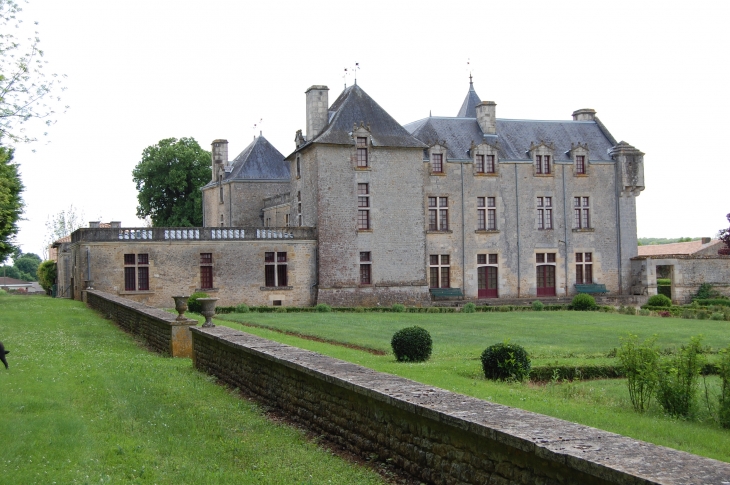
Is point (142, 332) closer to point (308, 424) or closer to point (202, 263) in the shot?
point (308, 424)

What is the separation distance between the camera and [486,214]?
40.2 meters

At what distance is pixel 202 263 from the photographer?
36.0 meters

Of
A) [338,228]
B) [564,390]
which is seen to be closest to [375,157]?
[338,228]

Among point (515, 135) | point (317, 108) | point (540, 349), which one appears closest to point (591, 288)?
point (515, 135)

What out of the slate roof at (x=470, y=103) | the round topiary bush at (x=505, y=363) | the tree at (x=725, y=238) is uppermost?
the slate roof at (x=470, y=103)

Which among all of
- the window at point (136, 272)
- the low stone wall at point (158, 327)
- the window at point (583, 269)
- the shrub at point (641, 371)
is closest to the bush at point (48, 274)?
the window at point (136, 272)

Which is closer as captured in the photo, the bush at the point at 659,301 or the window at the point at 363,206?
the bush at the point at 659,301

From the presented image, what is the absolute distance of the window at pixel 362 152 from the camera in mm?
37625

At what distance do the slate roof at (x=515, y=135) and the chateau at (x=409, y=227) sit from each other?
82mm

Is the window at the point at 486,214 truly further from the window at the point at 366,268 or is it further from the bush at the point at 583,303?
the window at the point at 366,268

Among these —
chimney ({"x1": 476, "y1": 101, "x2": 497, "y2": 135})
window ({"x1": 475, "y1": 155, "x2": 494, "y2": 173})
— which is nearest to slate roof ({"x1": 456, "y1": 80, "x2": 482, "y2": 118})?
chimney ({"x1": 476, "y1": 101, "x2": 497, "y2": 135})

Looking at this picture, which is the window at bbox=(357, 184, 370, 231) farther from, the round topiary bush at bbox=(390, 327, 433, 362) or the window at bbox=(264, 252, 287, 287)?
the round topiary bush at bbox=(390, 327, 433, 362)

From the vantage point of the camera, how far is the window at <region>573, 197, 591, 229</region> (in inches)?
1645

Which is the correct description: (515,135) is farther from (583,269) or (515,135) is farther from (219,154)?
(219,154)
